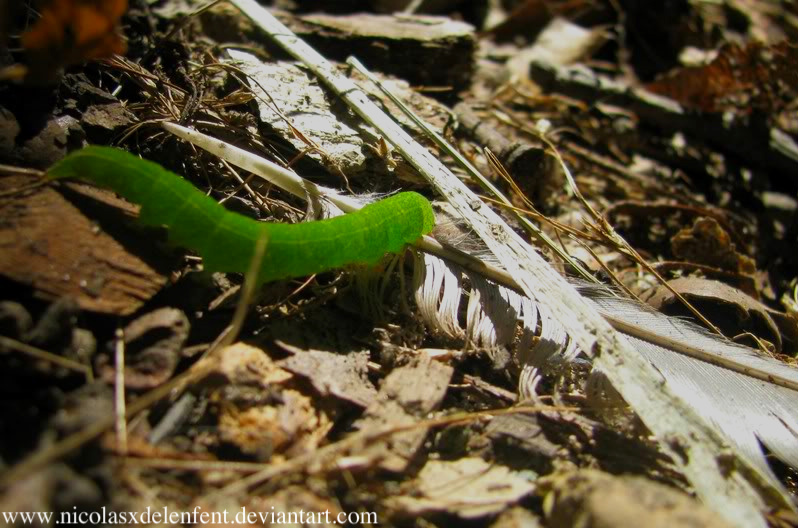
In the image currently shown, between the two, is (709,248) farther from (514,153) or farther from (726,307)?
(514,153)

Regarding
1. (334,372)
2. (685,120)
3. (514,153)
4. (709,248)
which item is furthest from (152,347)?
(685,120)

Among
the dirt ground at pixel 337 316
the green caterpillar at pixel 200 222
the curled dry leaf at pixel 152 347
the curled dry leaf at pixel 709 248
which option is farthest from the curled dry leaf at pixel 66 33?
the curled dry leaf at pixel 709 248

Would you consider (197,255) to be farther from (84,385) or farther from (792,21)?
(792,21)

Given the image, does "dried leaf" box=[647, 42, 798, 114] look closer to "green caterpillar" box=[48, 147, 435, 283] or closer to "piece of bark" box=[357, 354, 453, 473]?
"piece of bark" box=[357, 354, 453, 473]

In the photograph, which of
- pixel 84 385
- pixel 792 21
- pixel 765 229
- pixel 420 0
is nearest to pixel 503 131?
pixel 420 0

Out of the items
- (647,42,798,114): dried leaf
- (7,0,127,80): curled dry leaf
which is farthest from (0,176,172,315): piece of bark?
(647,42,798,114): dried leaf

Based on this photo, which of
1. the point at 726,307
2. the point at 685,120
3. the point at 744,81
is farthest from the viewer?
the point at 685,120

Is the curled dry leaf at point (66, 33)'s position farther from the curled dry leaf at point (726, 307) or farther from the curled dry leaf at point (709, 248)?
the curled dry leaf at point (709, 248)
